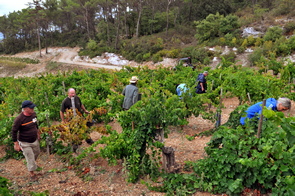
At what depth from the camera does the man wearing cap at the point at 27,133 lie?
3.95m

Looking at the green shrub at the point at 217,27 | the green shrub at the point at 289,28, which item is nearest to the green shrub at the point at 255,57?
the green shrub at the point at 289,28

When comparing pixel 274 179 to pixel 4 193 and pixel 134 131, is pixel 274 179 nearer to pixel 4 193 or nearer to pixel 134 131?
pixel 134 131

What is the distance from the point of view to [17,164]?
5082mm

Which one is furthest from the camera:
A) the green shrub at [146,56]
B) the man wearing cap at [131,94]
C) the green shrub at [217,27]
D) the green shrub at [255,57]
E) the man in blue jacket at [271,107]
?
the green shrub at [146,56]

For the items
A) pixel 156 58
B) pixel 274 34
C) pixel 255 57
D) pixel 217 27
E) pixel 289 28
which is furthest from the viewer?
pixel 217 27

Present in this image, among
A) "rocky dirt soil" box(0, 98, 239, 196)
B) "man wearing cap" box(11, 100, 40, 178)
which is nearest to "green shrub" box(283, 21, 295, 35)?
"rocky dirt soil" box(0, 98, 239, 196)

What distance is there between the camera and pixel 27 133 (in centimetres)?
412

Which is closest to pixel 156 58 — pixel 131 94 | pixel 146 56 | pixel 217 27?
pixel 146 56

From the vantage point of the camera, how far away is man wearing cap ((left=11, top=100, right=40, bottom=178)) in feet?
13.0

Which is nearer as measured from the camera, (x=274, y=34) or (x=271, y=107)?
(x=271, y=107)

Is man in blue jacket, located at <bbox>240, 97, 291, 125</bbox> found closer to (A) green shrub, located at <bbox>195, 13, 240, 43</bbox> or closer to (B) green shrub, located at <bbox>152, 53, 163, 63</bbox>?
(B) green shrub, located at <bbox>152, 53, 163, 63</bbox>

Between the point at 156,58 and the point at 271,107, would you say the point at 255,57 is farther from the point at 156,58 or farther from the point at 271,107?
the point at 271,107

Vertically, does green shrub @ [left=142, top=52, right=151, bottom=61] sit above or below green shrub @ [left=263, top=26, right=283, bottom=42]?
below

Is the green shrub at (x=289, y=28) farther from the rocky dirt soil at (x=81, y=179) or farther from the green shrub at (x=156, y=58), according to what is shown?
the rocky dirt soil at (x=81, y=179)
